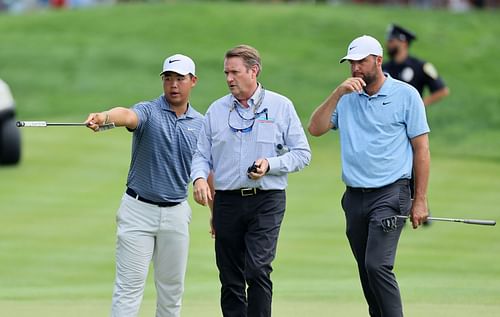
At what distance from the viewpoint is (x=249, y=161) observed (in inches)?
345

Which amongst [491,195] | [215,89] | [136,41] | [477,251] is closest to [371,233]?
[477,251]

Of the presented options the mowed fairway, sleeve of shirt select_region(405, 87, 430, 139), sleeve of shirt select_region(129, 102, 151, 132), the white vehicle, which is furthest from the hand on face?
the white vehicle

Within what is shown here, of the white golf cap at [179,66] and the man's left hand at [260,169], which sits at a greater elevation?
the white golf cap at [179,66]

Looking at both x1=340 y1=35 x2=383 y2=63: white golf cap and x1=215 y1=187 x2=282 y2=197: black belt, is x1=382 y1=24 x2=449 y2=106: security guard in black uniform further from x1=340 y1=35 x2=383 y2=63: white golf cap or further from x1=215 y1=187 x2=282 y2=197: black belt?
x1=215 y1=187 x2=282 y2=197: black belt

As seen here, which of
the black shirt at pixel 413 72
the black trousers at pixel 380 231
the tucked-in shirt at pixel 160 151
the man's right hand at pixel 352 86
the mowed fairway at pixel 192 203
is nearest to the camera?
the man's right hand at pixel 352 86

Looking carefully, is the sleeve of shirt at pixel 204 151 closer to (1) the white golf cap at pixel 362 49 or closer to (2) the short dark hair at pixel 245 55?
(2) the short dark hair at pixel 245 55

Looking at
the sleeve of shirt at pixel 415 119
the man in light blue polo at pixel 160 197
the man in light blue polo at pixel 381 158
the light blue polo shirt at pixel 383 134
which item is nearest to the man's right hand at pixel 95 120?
the man in light blue polo at pixel 160 197

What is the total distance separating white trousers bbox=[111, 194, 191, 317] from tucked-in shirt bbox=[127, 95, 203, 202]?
0.39 feet

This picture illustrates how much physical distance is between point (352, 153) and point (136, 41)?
28831 mm

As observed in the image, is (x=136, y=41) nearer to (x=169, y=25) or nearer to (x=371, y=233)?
(x=169, y=25)

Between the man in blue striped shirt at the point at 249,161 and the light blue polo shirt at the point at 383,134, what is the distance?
0.35 meters

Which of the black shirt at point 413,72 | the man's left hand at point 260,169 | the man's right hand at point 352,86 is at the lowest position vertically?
the man's left hand at point 260,169

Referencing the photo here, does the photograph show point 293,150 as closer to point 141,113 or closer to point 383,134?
point 383,134

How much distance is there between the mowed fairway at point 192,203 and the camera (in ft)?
39.6
